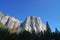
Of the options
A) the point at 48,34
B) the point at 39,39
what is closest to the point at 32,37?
the point at 39,39

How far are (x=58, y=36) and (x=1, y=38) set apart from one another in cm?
4161

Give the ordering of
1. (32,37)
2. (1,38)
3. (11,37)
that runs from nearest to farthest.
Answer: (1,38) < (11,37) < (32,37)

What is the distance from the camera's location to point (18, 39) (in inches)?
3947

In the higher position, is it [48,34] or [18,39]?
[48,34]

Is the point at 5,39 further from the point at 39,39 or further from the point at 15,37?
the point at 39,39

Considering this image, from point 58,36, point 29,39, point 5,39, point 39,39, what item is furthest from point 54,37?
point 5,39

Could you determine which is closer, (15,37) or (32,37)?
(15,37)

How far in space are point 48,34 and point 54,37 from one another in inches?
197

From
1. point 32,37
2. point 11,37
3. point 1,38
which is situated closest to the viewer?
point 1,38

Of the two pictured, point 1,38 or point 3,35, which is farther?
point 3,35

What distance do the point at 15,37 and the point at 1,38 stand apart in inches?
382

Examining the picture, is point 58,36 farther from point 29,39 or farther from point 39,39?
point 29,39

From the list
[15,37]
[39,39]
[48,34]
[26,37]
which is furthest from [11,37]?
[48,34]

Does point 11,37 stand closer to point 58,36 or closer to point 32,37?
point 32,37
